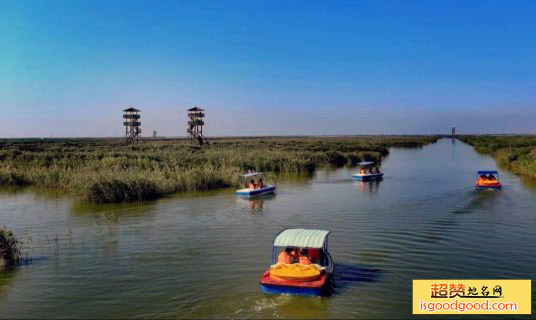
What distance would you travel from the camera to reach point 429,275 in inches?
595

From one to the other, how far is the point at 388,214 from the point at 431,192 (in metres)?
9.88

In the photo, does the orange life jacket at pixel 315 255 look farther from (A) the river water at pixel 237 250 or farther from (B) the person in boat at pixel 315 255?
(A) the river water at pixel 237 250

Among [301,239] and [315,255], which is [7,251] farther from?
[315,255]

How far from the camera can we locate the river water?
12.8 metres

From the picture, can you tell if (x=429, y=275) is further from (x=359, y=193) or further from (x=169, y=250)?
(x=359, y=193)

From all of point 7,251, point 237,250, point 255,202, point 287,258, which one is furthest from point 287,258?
point 255,202

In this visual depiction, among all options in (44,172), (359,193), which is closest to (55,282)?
(359,193)

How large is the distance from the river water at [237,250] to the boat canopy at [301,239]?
1465mm

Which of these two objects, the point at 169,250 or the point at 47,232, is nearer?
the point at 169,250

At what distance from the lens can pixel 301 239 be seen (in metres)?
13.9

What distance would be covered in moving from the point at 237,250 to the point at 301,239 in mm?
5031

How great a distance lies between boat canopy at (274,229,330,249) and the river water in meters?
1.46

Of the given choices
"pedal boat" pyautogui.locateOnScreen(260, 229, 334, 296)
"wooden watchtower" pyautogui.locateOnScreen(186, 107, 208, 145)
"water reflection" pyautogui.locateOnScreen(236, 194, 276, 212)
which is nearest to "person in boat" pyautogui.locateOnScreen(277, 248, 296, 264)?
"pedal boat" pyautogui.locateOnScreen(260, 229, 334, 296)

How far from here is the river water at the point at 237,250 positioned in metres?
12.8
